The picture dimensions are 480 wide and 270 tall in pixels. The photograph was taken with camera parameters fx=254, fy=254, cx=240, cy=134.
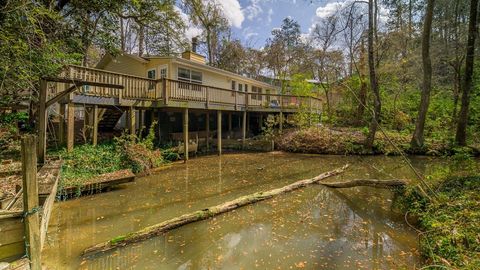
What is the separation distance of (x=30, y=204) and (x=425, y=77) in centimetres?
1601

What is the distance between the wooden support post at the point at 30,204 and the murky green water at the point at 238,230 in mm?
1154

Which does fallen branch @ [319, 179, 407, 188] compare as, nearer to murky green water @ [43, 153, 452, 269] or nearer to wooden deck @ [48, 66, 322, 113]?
murky green water @ [43, 153, 452, 269]

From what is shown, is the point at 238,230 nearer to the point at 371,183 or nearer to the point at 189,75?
the point at 371,183

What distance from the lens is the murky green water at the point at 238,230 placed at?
13.8 feet

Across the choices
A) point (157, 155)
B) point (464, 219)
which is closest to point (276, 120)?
point (157, 155)

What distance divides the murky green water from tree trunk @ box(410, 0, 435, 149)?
785cm

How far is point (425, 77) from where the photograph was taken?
13.0 metres

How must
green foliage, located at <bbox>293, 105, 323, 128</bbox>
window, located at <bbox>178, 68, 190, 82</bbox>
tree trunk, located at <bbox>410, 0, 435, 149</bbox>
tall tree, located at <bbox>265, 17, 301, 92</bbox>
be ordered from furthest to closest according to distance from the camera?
tall tree, located at <bbox>265, 17, 301, 92</bbox>, green foliage, located at <bbox>293, 105, 323, 128</bbox>, window, located at <bbox>178, 68, 190, 82</bbox>, tree trunk, located at <bbox>410, 0, 435, 149</bbox>

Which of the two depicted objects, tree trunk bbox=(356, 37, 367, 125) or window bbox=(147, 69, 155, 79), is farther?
tree trunk bbox=(356, 37, 367, 125)

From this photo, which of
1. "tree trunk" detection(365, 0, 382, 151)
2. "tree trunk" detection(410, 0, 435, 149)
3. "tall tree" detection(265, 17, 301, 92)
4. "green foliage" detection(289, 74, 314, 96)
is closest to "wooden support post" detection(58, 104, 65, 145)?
"tree trunk" detection(365, 0, 382, 151)

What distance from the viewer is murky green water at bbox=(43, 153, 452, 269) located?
4.21m

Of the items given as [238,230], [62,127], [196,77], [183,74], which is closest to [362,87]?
[196,77]

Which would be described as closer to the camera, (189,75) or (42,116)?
(42,116)

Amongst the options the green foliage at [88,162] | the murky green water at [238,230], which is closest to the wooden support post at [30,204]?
the murky green water at [238,230]
